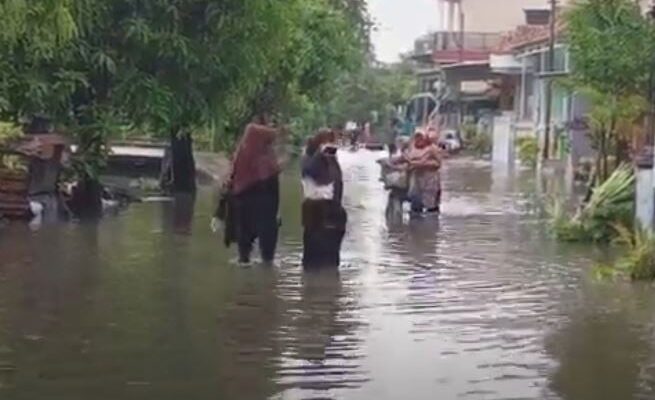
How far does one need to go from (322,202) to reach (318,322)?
3.65m

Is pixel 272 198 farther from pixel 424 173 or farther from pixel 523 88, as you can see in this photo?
pixel 523 88

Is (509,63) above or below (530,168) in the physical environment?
above

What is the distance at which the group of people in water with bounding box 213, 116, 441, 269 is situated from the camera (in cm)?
1529

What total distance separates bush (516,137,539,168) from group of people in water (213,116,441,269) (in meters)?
33.6

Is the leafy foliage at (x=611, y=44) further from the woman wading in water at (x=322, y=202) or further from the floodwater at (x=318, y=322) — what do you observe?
the woman wading in water at (x=322, y=202)

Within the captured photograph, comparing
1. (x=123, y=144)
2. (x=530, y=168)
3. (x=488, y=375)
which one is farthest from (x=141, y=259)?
(x=530, y=168)

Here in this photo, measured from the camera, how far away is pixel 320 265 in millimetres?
15531

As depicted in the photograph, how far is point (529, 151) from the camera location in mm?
50750

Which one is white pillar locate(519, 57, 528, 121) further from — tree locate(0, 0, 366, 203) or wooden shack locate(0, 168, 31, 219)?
wooden shack locate(0, 168, 31, 219)

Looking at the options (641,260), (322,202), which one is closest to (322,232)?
(322,202)

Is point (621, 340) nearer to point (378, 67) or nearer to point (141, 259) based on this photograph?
point (141, 259)

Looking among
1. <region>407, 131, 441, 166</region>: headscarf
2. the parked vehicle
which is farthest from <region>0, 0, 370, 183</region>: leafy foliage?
the parked vehicle

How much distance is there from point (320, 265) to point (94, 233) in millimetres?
5454

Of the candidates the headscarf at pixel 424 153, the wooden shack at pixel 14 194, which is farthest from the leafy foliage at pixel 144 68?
the headscarf at pixel 424 153
